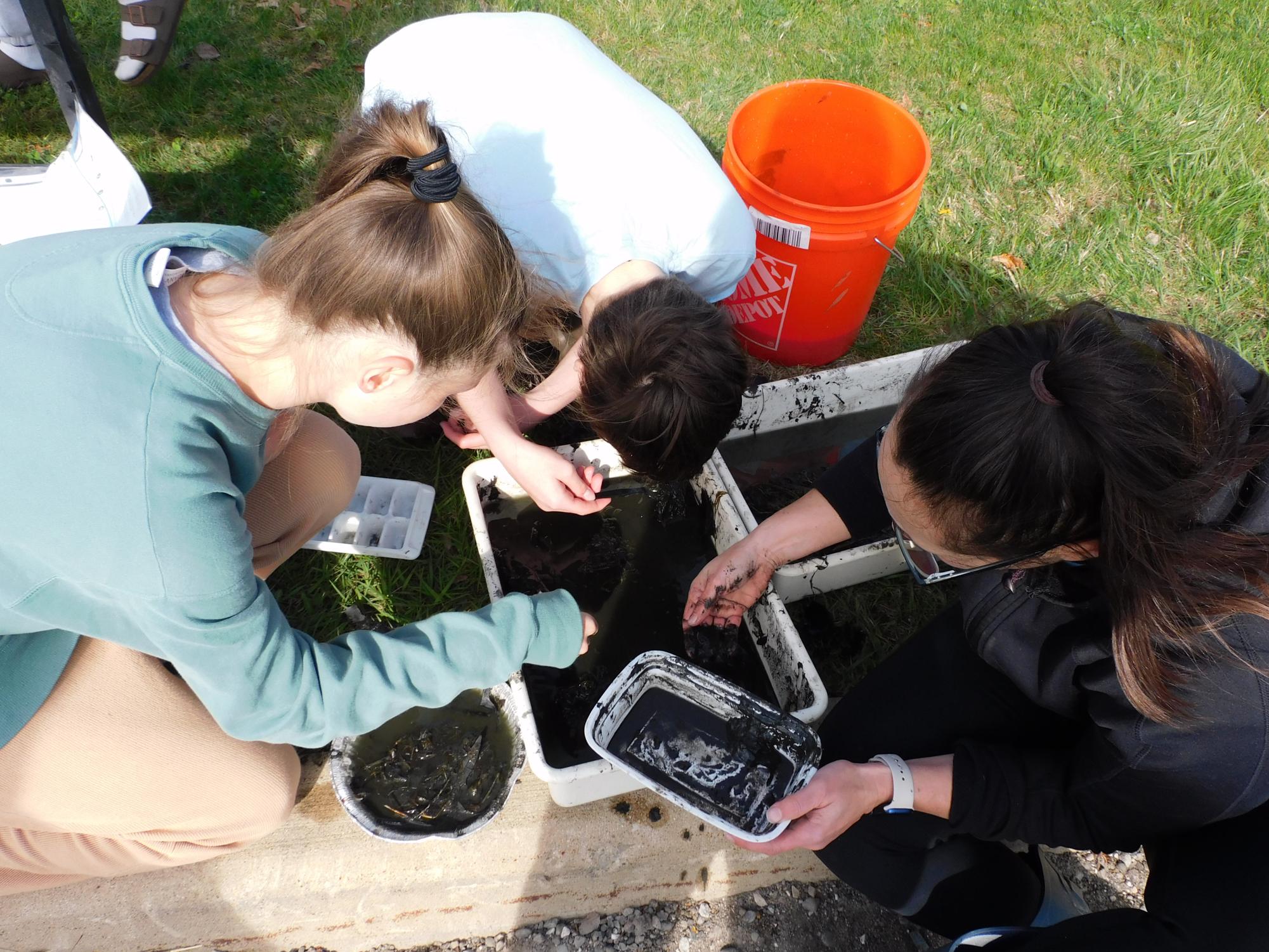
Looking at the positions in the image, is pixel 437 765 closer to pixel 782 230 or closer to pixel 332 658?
pixel 332 658

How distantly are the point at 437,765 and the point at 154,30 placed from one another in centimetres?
301

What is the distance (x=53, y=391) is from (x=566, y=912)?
1487 millimetres

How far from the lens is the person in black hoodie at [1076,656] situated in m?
1.20

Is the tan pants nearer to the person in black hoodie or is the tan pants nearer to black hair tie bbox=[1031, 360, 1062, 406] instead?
the person in black hoodie

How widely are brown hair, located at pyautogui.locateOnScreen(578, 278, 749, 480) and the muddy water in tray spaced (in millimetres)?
342

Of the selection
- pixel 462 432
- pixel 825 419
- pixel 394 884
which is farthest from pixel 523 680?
pixel 825 419

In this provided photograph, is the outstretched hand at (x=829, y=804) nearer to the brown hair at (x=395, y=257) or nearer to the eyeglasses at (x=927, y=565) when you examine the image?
the eyeglasses at (x=927, y=565)

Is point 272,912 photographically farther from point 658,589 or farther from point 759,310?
point 759,310

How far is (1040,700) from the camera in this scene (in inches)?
64.0

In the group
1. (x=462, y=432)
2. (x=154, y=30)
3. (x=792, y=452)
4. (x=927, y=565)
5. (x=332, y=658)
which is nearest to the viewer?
(x=332, y=658)

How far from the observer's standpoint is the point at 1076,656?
1.49 meters

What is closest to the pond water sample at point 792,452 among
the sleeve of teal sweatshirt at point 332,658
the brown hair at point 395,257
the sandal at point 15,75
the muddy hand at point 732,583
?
the muddy hand at point 732,583

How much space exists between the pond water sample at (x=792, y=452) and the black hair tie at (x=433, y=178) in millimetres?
1387

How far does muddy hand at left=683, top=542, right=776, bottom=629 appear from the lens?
6.35ft
